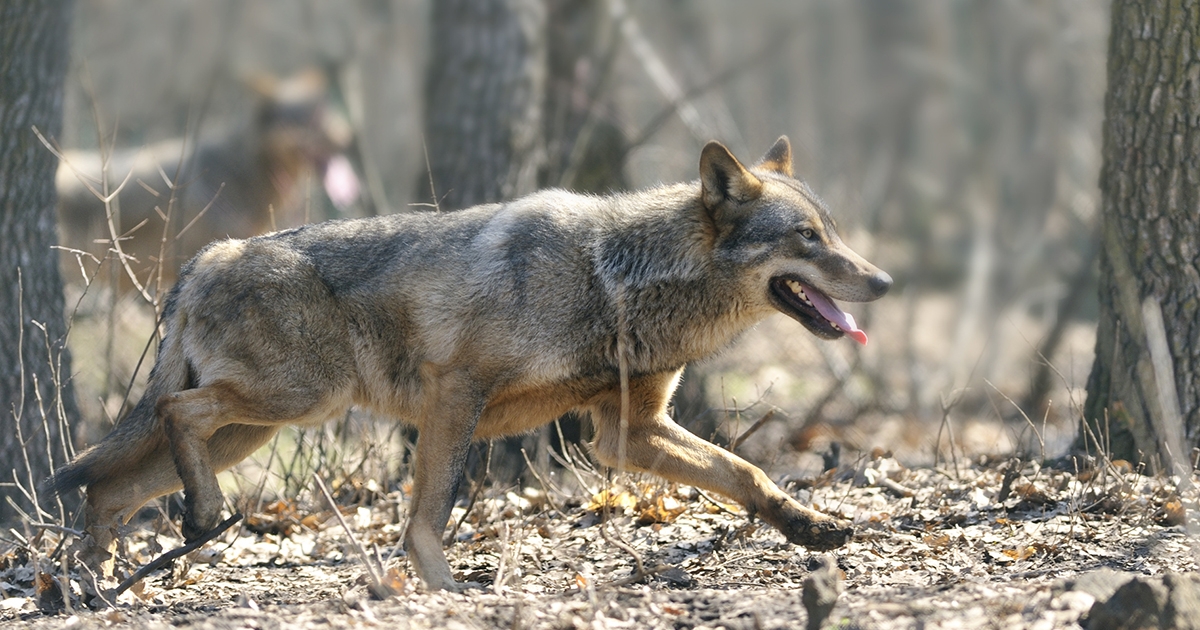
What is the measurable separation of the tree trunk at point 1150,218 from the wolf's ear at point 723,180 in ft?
7.03

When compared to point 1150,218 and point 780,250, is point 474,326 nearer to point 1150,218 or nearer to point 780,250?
point 780,250

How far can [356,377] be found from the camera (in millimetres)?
5516

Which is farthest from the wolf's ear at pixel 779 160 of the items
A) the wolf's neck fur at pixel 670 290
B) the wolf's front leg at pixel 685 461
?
the wolf's front leg at pixel 685 461

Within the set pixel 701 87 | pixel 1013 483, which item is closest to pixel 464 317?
pixel 1013 483

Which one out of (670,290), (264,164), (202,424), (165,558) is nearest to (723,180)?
(670,290)

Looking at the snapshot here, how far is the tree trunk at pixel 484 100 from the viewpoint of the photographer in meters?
8.59

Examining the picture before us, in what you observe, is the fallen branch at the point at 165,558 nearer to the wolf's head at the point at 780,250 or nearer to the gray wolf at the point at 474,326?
the gray wolf at the point at 474,326

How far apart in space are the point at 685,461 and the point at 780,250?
3.90ft

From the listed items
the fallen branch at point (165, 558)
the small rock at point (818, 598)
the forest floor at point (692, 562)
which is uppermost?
the fallen branch at point (165, 558)

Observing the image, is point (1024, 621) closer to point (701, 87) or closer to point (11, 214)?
point (11, 214)

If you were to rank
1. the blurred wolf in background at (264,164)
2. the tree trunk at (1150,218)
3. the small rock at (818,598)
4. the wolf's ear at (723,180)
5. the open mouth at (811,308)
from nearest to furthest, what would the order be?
the small rock at (818,598), the open mouth at (811,308), the wolf's ear at (723,180), the tree trunk at (1150,218), the blurred wolf in background at (264,164)

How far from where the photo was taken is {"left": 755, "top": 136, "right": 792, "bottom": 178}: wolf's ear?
20.7 feet

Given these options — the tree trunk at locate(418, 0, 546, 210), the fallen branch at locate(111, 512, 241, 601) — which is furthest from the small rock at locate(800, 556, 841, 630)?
the tree trunk at locate(418, 0, 546, 210)

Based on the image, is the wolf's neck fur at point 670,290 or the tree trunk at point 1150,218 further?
the tree trunk at point 1150,218
